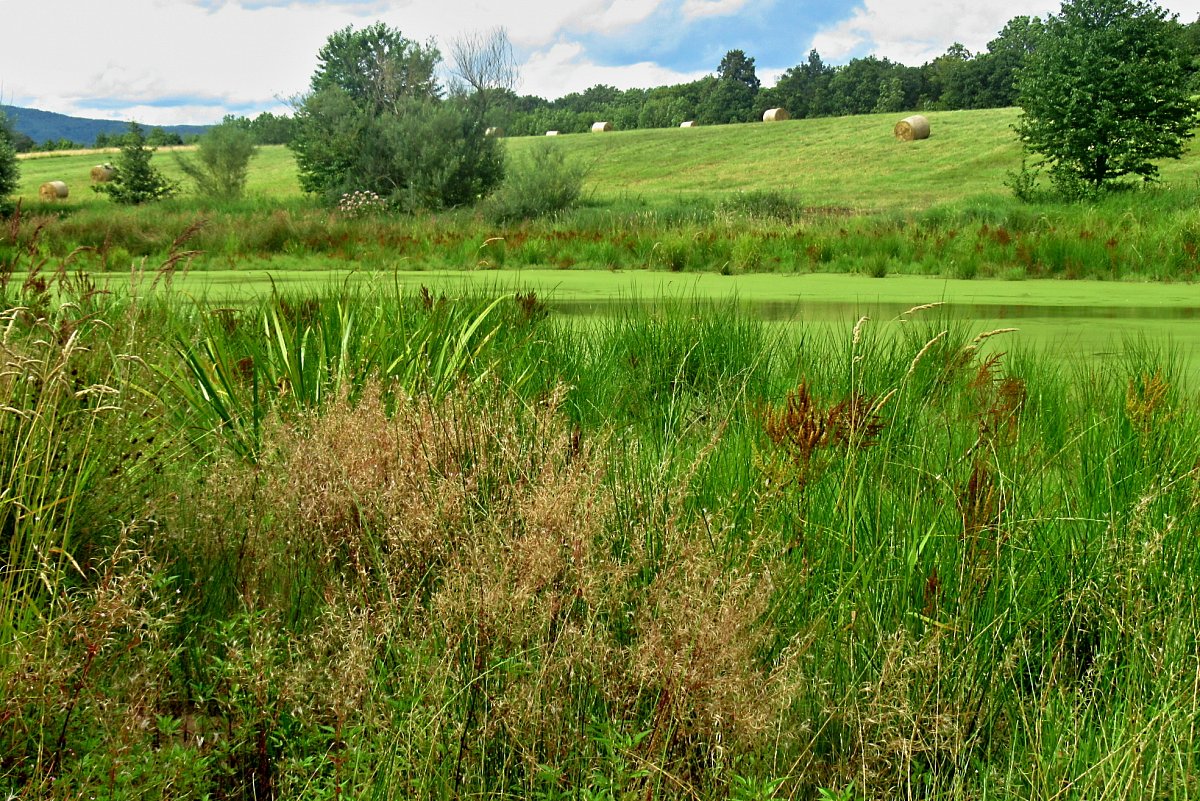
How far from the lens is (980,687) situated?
1.71 metres

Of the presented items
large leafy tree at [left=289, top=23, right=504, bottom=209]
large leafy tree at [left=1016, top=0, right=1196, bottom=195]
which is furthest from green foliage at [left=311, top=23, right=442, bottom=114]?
large leafy tree at [left=1016, top=0, right=1196, bottom=195]

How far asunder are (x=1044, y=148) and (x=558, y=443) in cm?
2436

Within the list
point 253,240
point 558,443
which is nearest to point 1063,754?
point 558,443

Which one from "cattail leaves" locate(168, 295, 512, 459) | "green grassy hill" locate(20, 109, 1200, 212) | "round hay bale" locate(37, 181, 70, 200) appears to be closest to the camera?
"cattail leaves" locate(168, 295, 512, 459)

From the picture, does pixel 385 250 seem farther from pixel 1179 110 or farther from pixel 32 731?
pixel 1179 110

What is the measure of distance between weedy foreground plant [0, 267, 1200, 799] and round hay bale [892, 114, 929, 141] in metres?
36.4

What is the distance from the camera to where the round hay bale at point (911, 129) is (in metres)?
36.5

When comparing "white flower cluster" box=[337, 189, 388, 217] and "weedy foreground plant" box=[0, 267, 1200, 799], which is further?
"white flower cluster" box=[337, 189, 388, 217]

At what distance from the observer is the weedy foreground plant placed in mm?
1454

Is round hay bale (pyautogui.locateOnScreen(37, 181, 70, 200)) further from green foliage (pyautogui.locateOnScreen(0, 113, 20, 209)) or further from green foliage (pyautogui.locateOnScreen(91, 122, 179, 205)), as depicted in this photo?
green foliage (pyautogui.locateOnScreen(0, 113, 20, 209))

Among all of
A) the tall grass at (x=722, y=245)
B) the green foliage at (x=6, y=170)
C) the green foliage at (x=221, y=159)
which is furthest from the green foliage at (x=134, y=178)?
the tall grass at (x=722, y=245)

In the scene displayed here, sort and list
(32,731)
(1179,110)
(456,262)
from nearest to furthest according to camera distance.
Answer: (32,731) → (456,262) → (1179,110)

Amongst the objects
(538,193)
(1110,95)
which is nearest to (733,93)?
(1110,95)

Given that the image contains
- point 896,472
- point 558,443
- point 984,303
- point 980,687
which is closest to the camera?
point 980,687
